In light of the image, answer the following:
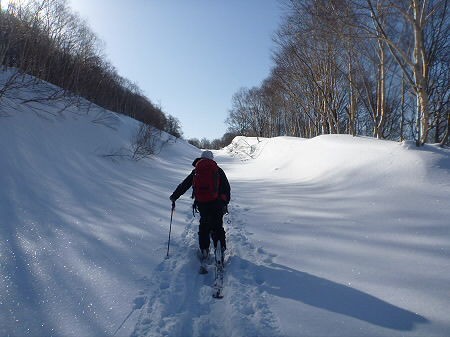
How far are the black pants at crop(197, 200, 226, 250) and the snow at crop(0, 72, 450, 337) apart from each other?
1.31 feet

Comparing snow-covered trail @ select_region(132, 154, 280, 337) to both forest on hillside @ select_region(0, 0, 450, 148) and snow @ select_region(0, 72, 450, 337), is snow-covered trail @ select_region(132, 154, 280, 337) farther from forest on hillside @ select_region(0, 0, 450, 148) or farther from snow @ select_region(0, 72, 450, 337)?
forest on hillside @ select_region(0, 0, 450, 148)

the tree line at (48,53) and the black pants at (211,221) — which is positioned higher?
the tree line at (48,53)

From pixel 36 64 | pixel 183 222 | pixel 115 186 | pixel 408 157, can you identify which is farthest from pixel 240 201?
pixel 36 64

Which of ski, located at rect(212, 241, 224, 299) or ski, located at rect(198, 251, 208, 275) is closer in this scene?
ski, located at rect(212, 241, 224, 299)

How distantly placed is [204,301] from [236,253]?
141cm

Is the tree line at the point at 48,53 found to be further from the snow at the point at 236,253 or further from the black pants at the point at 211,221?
the black pants at the point at 211,221

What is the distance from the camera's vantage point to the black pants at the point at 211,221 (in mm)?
4418

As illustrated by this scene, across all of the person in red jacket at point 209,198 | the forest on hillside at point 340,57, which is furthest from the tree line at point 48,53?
the person in red jacket at point 209,198

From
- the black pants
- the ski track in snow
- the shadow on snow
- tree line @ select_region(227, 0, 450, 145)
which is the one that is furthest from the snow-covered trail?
tree line @ select_region(227, 0, 450, 145)

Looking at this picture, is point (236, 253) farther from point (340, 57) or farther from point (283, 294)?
point (340, 57)

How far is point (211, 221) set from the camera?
445 centimetres

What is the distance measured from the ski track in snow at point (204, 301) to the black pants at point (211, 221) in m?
0.38

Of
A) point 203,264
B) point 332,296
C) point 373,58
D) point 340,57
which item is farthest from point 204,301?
point 340,57

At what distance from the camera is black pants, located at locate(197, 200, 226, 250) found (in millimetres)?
4418
